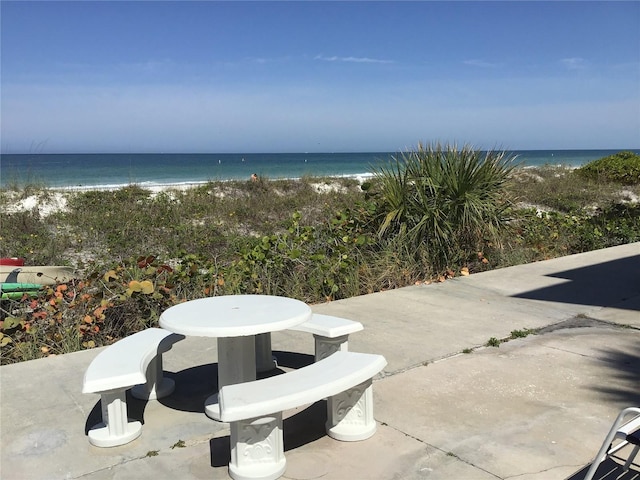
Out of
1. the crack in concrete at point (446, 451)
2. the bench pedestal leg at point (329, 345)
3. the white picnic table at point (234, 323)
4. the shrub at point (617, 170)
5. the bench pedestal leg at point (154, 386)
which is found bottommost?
the crack in concrete at point (446, 451)

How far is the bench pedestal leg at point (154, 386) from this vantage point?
13.9 ft

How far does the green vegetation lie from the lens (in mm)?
5836

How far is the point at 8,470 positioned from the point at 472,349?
3.73 metres

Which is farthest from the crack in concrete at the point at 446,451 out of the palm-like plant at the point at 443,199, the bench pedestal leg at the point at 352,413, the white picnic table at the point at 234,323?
the palm-like plant at the point at 443,199

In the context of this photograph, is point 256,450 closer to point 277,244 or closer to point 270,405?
point 270,405

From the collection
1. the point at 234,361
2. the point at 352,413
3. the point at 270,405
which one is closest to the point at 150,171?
the point at 234,361

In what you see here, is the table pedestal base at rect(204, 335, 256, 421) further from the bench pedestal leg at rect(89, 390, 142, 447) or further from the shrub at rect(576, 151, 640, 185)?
the shrub at rect(576, 151, 640, 185)

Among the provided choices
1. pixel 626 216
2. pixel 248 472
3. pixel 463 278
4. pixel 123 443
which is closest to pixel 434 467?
pixel 248 472

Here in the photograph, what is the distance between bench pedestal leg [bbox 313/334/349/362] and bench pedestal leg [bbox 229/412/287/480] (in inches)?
47.4

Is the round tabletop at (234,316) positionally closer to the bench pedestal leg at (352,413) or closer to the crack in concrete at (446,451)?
the bench pedestal leg at (352,413)

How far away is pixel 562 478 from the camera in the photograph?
3.11 m

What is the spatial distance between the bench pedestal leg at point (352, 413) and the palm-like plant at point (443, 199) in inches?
204

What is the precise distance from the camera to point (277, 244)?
7.79 meters

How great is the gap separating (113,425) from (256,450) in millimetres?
1015
